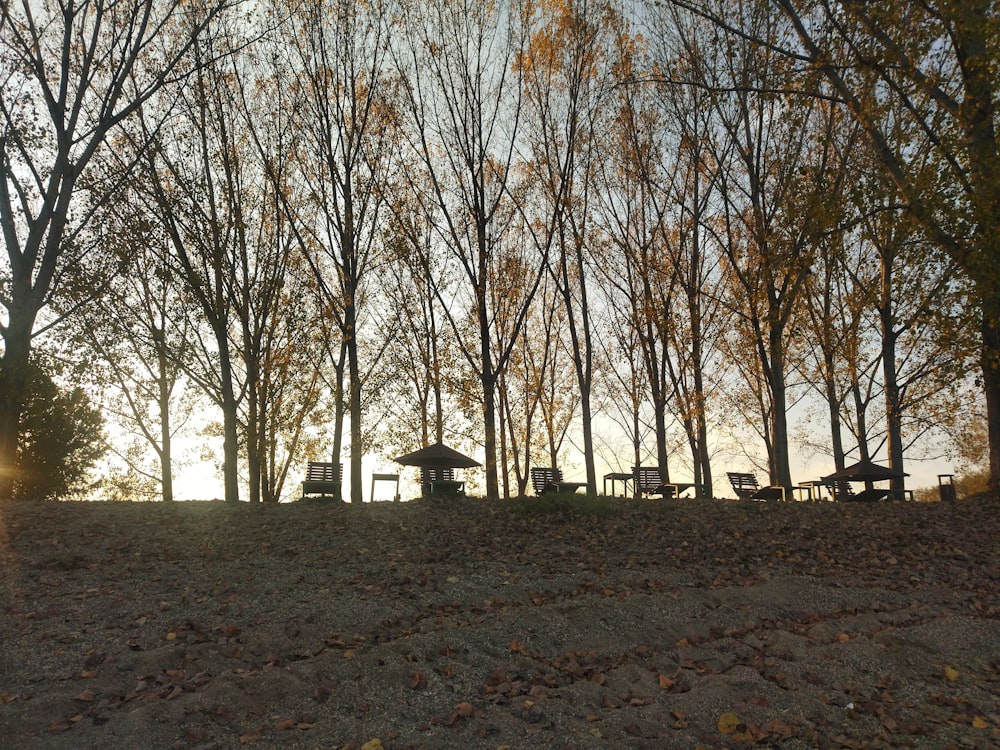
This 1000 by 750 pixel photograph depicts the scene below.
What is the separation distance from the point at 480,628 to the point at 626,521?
17.9 feet

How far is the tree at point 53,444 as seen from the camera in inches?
829

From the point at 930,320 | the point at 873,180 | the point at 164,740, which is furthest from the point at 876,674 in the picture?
the point at 930,320

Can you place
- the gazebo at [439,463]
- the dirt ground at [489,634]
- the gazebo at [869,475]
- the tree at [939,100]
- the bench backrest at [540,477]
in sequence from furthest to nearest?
1. the bench backrest at [540,477]
2. the gazebo at [869,475]
3. the gazebo at [439,463]
4. the tree at [939,100]
5. the dirt ground at [489,634]

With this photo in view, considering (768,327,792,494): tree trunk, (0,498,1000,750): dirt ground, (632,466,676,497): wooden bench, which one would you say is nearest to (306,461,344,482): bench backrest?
(0,498,1000,750): dirt ground

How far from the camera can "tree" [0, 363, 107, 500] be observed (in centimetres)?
2105

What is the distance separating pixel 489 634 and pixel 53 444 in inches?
794

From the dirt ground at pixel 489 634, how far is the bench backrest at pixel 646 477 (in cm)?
893

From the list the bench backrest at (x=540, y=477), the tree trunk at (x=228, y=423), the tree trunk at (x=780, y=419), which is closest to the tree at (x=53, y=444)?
the tree trunk at (x=228, y=423)

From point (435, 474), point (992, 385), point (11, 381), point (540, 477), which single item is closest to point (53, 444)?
point (11, 381)

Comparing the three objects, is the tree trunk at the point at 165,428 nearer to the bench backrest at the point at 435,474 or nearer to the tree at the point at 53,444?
the tree at the point at 53,444

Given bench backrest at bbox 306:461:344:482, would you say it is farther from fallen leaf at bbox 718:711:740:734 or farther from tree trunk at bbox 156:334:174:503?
fallen leaf at bbox 718:711:740:734

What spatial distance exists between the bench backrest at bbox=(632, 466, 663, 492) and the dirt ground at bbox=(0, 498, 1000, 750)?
8.93 metres

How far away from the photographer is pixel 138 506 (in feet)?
41.2

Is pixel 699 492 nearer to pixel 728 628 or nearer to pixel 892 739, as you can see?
pixel 728 628
